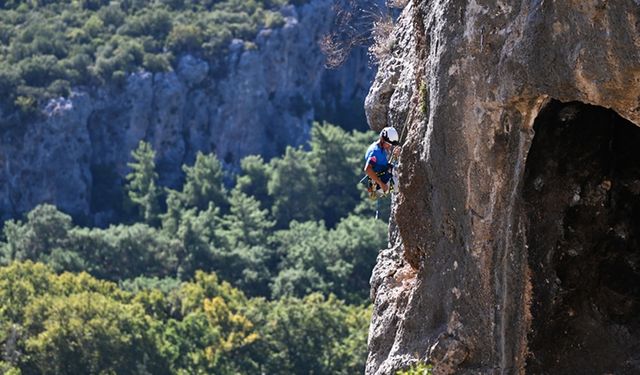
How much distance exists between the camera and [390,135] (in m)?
21.1

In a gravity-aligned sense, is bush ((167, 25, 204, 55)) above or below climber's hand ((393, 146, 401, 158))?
above

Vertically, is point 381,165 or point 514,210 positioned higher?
point 381,165

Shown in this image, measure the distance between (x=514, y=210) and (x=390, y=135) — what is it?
303 cm

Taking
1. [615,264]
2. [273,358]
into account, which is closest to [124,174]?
[273,358]

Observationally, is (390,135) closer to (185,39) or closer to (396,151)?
(396,151)

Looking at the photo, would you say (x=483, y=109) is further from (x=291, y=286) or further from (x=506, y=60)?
(x=291, y=286)

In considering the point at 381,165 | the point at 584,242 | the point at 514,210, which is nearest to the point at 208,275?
the point at 381,165

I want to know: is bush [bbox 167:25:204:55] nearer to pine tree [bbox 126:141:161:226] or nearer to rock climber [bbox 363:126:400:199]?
pine tree [bbox 126:141:161:226]

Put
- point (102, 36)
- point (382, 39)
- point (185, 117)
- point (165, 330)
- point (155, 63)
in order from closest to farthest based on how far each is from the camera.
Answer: point (382, 39) → point (165, 330) → point (155, 63) → point (185, 117) → point (102, 36)

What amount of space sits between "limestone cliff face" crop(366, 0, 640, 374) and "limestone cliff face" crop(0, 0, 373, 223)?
87.4 m

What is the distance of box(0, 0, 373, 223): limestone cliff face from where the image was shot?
353ft

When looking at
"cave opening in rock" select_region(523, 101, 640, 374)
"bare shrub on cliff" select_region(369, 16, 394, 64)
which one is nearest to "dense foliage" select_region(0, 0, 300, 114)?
"bare shrub on cliff" select_region(369, 16, 394, 64)

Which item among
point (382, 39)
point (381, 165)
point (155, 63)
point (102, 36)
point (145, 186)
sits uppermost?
point (102, 36)

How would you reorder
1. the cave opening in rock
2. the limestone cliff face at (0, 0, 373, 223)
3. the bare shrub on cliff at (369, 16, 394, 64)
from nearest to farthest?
the cave opening in rock
the bare shrub on cliff at (369, 16, 394, 64)
the limestone cliff face at (0, 0, 373, 223)
